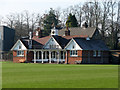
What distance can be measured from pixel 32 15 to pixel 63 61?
134ft

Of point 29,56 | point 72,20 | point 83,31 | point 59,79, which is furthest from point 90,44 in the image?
point 59,79

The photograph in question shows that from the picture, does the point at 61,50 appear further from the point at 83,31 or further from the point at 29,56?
the point at 83,31

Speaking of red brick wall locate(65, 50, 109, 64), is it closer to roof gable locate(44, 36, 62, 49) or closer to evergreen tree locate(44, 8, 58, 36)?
roof gable locate(44, 36, 62, 49)

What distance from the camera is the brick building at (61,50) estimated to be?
6034 cm

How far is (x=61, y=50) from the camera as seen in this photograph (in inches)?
2442

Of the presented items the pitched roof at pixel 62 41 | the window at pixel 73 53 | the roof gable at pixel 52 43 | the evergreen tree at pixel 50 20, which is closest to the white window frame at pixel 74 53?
the window at pixel 73 53

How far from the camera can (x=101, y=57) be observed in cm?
6319

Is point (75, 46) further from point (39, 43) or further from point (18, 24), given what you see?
point (18, 24)

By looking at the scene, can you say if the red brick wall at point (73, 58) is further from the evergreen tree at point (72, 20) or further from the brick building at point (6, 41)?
the evergreen tree at point (72, 20)

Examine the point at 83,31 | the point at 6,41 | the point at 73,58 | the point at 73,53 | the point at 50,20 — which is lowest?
the point at 73,58

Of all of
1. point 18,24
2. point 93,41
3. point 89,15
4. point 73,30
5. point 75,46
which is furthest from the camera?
point 18,24

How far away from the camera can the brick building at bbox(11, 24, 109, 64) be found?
198 feet

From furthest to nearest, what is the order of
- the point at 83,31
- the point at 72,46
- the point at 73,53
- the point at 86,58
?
the point at 83,31
the point at 73,53
the point at 72,46
the point at 86,58

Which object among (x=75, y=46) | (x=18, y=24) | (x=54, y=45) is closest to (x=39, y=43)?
(x=54, y=45)
